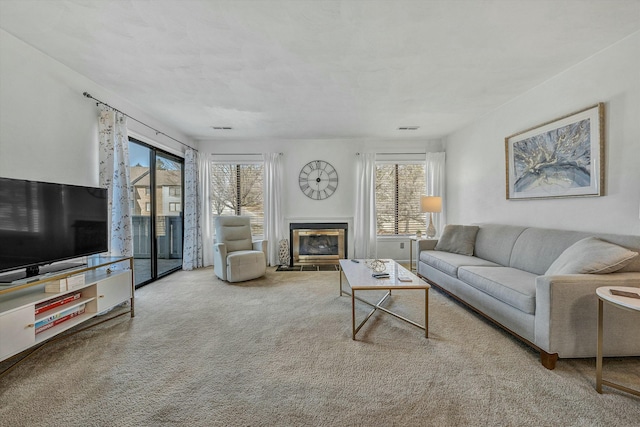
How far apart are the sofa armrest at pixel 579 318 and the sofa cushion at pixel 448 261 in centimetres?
122

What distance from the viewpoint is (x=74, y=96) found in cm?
269

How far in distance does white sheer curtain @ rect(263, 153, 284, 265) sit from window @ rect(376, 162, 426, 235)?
2018 mm

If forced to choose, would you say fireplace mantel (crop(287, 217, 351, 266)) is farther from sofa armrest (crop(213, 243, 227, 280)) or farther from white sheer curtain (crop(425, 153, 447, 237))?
white sheer curtain (crop(425, 153, 447, 237))

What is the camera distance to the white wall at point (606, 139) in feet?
7.14

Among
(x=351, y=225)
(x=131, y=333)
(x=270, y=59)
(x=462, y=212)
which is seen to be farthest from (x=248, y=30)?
(x=462, y=212)

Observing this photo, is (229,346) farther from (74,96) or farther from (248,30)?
(74,96)

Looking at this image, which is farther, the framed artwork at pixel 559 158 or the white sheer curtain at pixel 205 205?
the white sheer curtain at pixel 205 205

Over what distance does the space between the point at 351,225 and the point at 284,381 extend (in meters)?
3.82

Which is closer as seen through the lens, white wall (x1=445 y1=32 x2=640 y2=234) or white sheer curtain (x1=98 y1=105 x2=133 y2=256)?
white wall (x1=445 y1=32 x2=640 y2=234)

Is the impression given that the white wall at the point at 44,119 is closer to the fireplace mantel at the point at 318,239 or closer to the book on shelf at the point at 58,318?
the book on shelf at the point at 58,318

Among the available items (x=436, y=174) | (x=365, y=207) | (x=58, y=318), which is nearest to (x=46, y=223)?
(x=58, y=318)

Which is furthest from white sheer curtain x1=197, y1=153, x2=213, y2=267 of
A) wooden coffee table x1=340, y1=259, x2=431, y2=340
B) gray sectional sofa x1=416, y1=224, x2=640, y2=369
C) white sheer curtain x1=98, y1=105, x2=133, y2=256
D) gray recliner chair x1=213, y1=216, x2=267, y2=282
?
gray sectional sofa x1=416, y1=224, x2=640, y2=369

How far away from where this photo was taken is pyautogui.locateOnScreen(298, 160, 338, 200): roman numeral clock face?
5.38 m

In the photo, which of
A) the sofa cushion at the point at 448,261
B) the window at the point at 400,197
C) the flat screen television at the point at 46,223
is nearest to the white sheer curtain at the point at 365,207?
the window at the point at 400,197
